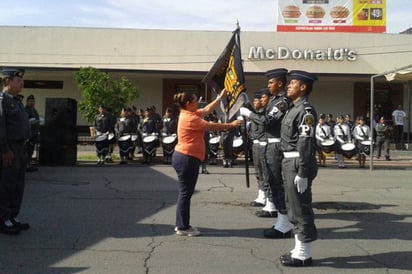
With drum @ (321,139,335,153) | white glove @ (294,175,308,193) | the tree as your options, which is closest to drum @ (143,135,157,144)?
the tree

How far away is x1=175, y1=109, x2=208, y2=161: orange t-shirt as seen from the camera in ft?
23.0

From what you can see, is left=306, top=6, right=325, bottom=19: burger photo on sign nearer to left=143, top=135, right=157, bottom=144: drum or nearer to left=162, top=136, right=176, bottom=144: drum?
left=162, top=136, right=176, bottom=144: drum

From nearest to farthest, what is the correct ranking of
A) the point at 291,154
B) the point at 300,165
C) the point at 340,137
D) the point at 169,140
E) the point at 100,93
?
the point at 300,165 < the point at 291,154 < the point at 169,140 < the point at 340,137 < the point at 100,93

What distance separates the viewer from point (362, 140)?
18328 mm

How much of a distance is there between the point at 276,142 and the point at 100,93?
13.1m

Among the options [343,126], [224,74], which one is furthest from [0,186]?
[343,126]

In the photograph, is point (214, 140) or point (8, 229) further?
point (214, 140)

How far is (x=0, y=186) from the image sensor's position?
22.8 ft

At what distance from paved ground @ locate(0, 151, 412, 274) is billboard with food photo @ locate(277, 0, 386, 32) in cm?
1771

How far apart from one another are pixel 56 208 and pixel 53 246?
2640 mm

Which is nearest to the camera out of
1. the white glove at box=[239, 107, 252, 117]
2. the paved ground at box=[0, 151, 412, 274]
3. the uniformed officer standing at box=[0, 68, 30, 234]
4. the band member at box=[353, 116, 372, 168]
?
the paved ground at box=[0, 151, 412, 274]

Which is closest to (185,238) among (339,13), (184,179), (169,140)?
(184,179)

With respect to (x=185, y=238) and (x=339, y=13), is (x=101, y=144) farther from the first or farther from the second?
(x=339, y=13)

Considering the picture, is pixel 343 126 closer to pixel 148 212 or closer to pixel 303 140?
pixel 148 212
